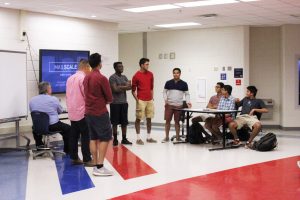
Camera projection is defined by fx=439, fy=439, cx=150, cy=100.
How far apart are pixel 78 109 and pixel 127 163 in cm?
112

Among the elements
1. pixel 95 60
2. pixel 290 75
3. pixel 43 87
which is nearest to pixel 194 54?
pixel 290 75

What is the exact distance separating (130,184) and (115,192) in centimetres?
39

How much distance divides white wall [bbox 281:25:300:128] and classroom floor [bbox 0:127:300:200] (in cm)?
314

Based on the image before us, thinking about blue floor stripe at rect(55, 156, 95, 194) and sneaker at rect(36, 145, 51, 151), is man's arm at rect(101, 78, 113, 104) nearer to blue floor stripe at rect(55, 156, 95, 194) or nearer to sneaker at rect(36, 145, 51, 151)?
blue floor stripe at rect(55, 156, 95, 194)

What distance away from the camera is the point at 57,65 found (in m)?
8.44

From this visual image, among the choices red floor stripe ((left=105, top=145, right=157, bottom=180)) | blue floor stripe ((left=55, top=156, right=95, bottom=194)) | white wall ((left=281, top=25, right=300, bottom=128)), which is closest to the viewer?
blue floor stripe ((left=55, top=156, right=95, bottom=194))

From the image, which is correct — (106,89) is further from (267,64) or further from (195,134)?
(267,64)

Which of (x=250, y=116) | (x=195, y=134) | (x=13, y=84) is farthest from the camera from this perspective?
(x=195, y=134)

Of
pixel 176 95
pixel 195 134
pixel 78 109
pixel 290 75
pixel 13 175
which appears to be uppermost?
pixel 290 75

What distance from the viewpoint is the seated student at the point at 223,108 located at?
26.1ft

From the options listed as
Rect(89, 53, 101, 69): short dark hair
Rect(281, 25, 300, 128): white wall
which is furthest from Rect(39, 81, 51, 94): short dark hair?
Rect(281, 25, 300, 128): white wall

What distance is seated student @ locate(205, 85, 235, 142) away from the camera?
7969mm

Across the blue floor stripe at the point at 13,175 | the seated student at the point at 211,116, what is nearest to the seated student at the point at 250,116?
the seated student at the point at 211,116

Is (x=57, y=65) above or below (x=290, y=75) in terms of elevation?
above
